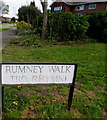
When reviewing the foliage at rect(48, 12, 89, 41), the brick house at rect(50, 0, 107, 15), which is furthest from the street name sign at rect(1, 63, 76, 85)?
the brick house at rect(50, 0, 107, 15)

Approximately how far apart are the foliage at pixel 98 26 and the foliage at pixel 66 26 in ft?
6.40

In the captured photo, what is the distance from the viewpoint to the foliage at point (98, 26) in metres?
12.1

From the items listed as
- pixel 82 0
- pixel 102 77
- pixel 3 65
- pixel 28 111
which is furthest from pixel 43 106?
pixel 82 0

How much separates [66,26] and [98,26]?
3.69 m

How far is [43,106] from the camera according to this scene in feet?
8.34

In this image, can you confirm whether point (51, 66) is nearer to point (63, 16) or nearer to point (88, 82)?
point (88, 82)

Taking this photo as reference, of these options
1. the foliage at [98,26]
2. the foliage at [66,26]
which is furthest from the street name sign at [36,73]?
the foliage at [98,26]

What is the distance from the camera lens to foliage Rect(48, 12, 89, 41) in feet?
34.3

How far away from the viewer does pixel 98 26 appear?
40.6 ft

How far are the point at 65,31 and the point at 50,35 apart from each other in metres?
1.27

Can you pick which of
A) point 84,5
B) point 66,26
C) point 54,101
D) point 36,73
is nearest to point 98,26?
point 66,26

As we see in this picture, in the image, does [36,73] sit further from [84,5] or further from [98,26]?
[84,5]

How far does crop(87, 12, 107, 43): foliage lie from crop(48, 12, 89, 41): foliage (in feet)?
6.40

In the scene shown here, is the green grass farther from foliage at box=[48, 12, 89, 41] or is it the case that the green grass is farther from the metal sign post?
foliage at box=[48, 12, 89, 41]
